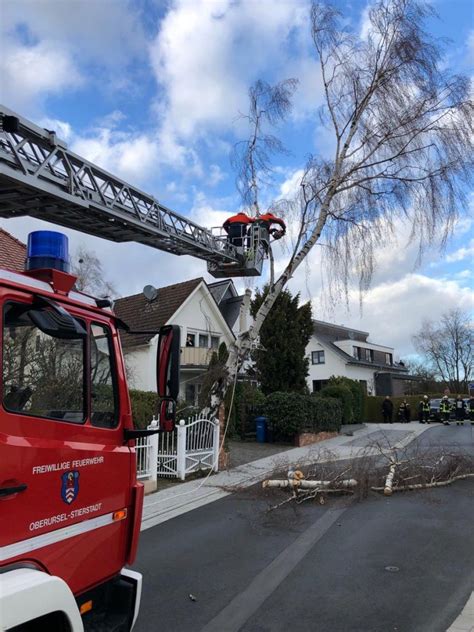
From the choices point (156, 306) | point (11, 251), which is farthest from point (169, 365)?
point (156, 306)

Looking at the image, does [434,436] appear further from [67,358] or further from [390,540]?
[67,358]

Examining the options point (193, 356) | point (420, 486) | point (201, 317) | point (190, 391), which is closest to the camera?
point (420, 486)

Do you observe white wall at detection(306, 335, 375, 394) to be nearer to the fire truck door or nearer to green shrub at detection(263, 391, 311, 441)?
green shrub at detection(263, 391, 311, 441)

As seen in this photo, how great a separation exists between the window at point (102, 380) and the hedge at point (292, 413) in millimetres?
15148

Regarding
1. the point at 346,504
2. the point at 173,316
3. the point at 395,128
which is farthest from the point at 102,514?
the point at 173,316

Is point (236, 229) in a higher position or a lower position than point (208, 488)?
higher

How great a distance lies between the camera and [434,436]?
69.1ft

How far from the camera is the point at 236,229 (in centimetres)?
1182

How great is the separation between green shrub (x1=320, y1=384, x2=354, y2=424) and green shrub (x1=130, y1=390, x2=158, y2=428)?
477 inches

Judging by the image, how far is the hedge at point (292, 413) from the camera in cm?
1798

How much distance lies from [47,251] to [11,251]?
9.49 m

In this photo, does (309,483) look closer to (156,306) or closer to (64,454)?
(64,454)

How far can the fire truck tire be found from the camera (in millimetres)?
2086

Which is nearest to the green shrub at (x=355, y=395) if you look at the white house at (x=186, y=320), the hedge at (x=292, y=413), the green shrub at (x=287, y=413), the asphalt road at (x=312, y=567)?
the white house at (x=186, y=320)
